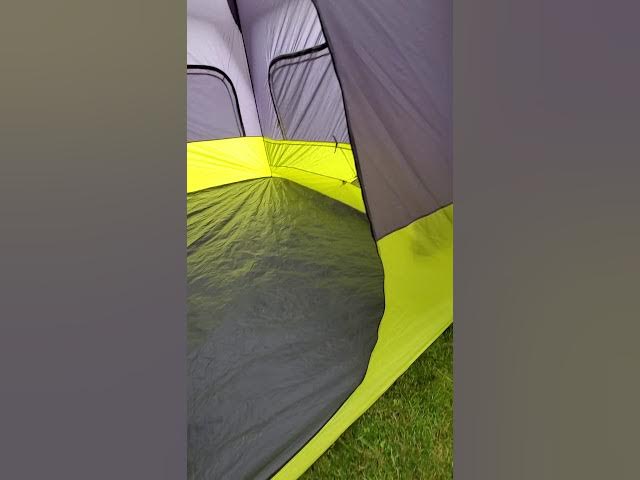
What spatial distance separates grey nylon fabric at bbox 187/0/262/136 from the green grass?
1217mm

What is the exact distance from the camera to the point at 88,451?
31 centimetres

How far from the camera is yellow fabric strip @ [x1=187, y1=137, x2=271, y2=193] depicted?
2.20m

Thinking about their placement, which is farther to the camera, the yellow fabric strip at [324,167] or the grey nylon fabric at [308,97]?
the yellow fabric strip at [324,167]

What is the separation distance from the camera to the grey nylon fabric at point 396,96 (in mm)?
1309

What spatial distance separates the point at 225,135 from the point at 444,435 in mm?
1420

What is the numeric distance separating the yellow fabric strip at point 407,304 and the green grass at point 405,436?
0.05m

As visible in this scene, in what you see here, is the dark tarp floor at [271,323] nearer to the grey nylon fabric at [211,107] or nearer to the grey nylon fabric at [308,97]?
the grey nylon fabric at [308,97]

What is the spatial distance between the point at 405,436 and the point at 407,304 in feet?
1.01

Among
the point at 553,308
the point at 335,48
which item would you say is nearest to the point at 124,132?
the point at 553,308

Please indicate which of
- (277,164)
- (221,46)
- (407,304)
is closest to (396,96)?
(407,304)

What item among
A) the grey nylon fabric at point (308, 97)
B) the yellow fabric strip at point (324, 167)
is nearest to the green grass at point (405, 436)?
the yellow fabric strip at point (324, 167)

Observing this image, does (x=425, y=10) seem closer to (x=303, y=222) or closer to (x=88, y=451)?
(x=303, y=222)

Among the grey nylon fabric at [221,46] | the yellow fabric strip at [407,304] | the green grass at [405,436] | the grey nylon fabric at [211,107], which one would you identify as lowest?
the green grass at [405,436]

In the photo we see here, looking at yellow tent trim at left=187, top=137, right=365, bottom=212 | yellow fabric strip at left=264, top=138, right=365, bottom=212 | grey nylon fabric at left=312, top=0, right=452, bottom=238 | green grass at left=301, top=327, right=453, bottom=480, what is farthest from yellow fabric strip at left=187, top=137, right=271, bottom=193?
green grass at left=301, top=327, right=453, bottom=480
